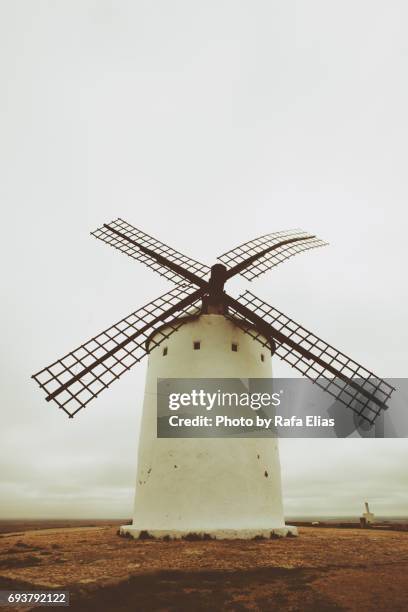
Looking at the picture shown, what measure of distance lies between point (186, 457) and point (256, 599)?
5.56 meters

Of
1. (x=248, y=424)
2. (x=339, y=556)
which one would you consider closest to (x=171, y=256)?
(x=248, y=424)

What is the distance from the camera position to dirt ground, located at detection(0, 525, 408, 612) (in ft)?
13.4

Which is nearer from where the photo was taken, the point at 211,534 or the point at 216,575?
the point at 216,575

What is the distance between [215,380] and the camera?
10422mm

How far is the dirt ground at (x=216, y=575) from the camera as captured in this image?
408 centimetres

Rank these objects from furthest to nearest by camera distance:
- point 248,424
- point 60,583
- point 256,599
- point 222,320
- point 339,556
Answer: point 222,320 → point 248,424 → point 339,556 → point 60,583 → point 256,599

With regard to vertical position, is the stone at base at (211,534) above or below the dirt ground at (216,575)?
Answer: above

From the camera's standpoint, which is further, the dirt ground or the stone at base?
the stone at base

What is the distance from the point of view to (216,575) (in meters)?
5.18

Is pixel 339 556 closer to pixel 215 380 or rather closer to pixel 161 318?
pixel 215 380

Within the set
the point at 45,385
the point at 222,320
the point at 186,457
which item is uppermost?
the point at 222,320

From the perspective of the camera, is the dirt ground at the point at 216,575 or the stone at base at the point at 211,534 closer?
the dirt ground at the point at 216,575

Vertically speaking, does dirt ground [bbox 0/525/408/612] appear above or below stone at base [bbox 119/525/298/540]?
below

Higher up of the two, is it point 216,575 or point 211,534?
point 211,534
